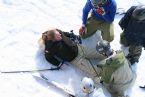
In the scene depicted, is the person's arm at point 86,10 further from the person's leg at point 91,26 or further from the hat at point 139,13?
the hat at point 139,13

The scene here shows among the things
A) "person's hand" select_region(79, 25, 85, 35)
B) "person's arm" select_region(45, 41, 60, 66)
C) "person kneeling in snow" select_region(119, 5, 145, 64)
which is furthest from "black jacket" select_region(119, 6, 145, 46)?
"person's arm" select_region(45, 41, 60, 66)

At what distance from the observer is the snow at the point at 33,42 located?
488 cm

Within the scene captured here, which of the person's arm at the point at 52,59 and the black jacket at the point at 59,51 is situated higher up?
the black jacket at the point at 59,51

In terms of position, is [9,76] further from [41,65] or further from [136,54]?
[136,54]

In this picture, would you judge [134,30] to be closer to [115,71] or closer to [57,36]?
[115,71]

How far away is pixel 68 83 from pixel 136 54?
111 centimetres

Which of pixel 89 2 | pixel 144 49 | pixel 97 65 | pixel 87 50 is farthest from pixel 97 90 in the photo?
pixel 89 2

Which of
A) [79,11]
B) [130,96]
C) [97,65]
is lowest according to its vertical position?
[130,96]

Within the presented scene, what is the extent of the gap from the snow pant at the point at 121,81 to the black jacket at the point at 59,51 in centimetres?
67

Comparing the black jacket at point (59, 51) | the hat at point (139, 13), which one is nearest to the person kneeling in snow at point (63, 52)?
the black jacket at point (59, 51)

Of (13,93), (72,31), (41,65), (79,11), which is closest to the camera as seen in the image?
(13,93)

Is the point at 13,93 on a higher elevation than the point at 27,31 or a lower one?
lower

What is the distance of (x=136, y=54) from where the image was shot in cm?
535

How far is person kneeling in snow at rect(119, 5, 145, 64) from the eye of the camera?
5038mm
